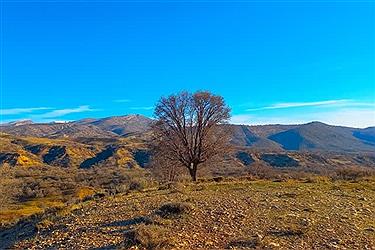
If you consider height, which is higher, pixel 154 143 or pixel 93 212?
pixel 154 143

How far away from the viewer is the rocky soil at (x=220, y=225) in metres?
11.8

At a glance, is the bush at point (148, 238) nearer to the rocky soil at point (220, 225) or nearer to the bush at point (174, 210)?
the rocky soil at point (220, 225)

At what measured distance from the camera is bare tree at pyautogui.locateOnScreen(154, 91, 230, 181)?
32519 millimetres

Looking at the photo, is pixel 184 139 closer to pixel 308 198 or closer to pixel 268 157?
pixel 308 198

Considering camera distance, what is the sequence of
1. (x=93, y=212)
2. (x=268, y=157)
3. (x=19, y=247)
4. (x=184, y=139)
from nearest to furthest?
(x=19, y=247) < (x=93, y=212) < (x=184, y=139) < (x=268, y=157)

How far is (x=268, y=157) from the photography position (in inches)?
5551

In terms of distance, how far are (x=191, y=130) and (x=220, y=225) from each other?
64.1 ft

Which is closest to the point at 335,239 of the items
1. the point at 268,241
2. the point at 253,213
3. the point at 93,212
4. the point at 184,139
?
the point at 268,241

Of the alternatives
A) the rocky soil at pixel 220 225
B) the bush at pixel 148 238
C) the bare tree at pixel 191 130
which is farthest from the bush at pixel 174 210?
the bare tree at pixel 191 130

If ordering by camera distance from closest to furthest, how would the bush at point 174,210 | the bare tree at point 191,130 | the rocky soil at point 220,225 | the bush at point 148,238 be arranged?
the bush at point 148,238 < the rocky soil at point 220,225 < the bush at point 174,210 < the bare tree at point 191,130

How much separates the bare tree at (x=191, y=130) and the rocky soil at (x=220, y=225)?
13560mm

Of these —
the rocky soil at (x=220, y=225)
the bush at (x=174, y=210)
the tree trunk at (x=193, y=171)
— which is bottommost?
the rocky soil at (x=220, y=225)

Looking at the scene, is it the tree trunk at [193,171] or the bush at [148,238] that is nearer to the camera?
the bush at [148,238]

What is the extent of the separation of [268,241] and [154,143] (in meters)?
22.3
